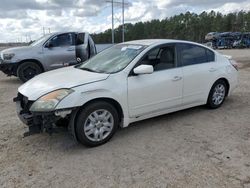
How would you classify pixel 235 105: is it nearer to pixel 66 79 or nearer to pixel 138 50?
pixel 138 50

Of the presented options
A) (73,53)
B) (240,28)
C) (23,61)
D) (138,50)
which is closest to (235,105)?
(138,50)

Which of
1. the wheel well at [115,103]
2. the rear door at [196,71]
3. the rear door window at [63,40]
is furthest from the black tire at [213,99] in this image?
the rear door window at [63,40]

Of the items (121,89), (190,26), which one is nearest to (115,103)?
(121,89)

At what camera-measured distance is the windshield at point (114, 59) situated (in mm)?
4555

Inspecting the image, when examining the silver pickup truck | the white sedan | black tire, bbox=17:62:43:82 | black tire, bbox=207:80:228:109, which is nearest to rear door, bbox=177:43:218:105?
the white sedan

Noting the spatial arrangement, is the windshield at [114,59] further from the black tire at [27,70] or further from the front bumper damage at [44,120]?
the black tire at [27,70]

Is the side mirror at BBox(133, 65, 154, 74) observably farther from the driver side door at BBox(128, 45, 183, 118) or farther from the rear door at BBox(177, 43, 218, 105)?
the rear door at BBox(177, 43, 218, 105)

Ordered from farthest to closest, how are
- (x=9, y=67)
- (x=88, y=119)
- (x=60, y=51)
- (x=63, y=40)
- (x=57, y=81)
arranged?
(x=63, y=40) < (x=60, y=51) < (x=9, y=67) < (x=57, y=81) < (x=88, y=119)

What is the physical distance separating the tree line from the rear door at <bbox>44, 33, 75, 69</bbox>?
3510cm

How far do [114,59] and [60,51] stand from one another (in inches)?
227

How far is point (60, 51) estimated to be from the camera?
10117mm

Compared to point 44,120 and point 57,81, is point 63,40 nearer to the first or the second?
point 57,81

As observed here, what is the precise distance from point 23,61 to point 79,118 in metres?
6.51

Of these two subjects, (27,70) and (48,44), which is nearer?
(27,70)
